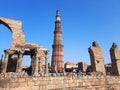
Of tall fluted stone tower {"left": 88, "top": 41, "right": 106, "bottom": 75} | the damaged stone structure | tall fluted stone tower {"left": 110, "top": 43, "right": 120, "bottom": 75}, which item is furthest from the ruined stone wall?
the damaged stone structure

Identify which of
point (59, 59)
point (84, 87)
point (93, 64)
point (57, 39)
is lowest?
point (84, 87)

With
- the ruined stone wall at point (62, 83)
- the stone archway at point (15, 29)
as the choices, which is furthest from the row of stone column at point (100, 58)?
the stone archway at point (15, 29)

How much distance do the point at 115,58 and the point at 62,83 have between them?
9.73m

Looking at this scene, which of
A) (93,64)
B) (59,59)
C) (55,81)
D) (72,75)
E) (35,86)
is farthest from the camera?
(59,59)

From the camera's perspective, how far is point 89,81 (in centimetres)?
733

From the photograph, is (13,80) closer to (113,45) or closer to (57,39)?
(113,45)

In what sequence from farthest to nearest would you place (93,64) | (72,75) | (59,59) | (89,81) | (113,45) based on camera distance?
1. (59,59)
2. (113,45)
3. (93,64)
4. (89,81)
5. (72,75)

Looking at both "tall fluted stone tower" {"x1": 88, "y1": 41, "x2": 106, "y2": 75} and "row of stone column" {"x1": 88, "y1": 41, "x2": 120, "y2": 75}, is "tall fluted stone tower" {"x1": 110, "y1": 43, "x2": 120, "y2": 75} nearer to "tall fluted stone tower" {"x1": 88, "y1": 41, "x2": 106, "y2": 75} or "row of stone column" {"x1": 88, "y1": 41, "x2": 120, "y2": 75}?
"row of stone column" {"x1": 88, "y1": 41, "x2": 120, "y2": 75}

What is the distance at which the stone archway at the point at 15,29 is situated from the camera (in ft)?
44.4

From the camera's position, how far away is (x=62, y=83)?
6.33 meters

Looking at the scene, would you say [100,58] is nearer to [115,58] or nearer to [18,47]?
[115,58]

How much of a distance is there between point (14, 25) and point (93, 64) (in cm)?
931

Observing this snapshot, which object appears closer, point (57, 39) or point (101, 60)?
point (101, 60)

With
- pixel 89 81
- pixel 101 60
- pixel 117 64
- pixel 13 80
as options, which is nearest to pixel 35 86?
pixel 13 80
